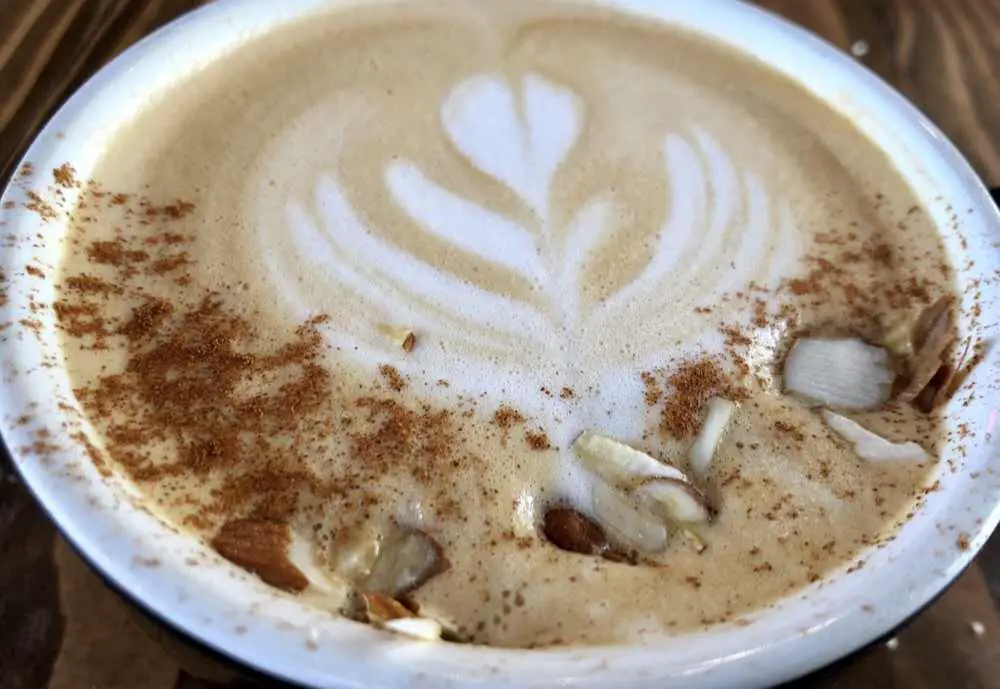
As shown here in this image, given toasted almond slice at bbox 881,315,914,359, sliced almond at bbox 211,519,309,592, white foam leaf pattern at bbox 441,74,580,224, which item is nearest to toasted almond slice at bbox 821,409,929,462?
toasted almond slice at bbox 881,315,914,359

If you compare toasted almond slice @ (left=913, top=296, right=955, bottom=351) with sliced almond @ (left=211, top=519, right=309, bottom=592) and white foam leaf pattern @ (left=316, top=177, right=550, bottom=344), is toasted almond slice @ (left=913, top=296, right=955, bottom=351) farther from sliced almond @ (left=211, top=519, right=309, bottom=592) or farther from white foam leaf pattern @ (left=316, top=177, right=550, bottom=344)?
sliced almond @ (left=211, top=519, right=309, bottom=592)

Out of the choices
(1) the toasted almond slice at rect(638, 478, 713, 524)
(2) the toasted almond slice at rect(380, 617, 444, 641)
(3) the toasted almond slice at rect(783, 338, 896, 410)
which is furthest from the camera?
(3) the toasted almond slice at rect(783, 338, 896, 410)

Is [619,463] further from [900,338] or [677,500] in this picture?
[900,338]

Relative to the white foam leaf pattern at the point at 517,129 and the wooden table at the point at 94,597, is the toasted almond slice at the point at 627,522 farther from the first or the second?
the white foam leaf pattern at the point at 517,129

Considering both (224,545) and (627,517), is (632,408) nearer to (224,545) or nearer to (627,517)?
(627,517)

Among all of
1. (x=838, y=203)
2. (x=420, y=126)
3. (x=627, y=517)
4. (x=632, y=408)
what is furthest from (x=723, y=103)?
(x=627, y=517)

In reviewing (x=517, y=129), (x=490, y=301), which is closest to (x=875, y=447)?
(x=490, y=301)

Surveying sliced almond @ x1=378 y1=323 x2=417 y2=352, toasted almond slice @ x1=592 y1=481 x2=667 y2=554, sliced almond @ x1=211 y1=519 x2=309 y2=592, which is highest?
sliced almond @ x1=378 y1=323 x2=417 y2=352
